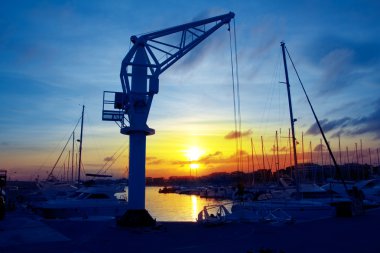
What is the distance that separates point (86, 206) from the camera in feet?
123

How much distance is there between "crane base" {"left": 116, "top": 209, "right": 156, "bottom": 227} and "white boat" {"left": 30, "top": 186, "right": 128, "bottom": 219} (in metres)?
16.2

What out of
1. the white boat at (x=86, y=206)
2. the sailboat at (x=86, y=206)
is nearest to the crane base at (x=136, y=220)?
the sailboat at (x=86, y=206)

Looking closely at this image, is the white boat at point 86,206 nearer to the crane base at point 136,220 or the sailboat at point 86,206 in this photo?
the sailboat at point 86,206

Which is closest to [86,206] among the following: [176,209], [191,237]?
[191,237]

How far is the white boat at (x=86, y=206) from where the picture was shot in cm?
3612

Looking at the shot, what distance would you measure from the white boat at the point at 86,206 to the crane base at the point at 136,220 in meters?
16.2

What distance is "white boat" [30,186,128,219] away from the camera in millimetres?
36125

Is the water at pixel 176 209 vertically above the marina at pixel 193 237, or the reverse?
the marina at pixel 193 237

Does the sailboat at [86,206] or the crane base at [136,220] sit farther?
the sailboat at [86,206]

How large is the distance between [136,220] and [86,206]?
1942 cm

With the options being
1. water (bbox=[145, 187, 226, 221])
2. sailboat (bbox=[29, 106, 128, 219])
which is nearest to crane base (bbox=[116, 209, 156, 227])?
sailboat (bbox=[29, 106, 128, 219])

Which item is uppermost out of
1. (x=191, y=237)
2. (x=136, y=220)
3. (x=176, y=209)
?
(x=136, y=220)

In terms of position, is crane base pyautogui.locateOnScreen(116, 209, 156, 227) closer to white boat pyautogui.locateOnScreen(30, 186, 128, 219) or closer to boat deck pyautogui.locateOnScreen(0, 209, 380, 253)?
boat deck pyautogui.locateOnScreen(0, 209, 380, 253)

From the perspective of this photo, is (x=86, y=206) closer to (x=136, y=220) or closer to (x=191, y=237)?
(x=136, y=220)
